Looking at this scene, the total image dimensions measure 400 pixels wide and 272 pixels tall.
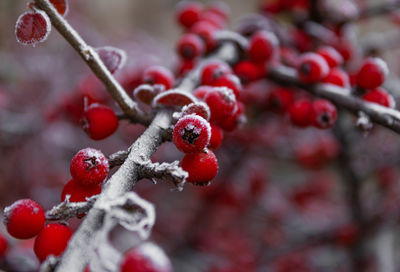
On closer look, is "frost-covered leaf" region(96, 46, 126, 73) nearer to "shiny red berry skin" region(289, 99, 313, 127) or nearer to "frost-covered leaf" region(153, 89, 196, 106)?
"frost-covered leaf" region(153, 89, 196, 106)

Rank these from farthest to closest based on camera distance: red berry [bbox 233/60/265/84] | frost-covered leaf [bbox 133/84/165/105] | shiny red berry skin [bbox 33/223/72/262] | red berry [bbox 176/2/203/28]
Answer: red berry [bbox 176/2/203/28] < red berry [bbox 233/60/265/84] < frost-covered leaf [bbox 133/84/165/105] < shiny red berry skin [bbox 33/223/72/262]

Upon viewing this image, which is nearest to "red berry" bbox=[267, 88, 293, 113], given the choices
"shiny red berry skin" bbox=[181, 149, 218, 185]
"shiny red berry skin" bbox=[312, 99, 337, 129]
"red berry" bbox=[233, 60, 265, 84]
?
"red berry" bbox=[233, 60, 265, 84]

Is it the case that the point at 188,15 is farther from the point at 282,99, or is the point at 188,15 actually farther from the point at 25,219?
the point at 25,219

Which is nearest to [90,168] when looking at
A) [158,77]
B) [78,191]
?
[78,191]

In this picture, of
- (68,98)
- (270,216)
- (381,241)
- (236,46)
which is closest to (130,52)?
(68,98)

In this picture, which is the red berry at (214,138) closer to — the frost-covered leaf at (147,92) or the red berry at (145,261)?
the frost-covered leaf at (147,92)

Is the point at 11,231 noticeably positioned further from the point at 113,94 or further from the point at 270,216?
the point at 270,216
